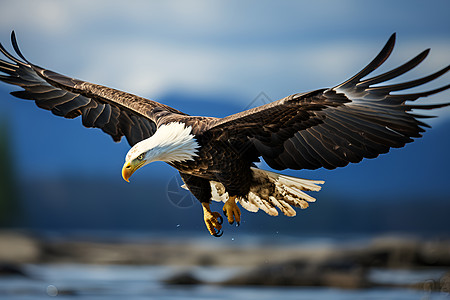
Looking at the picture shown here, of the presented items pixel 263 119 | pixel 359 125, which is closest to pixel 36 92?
pixel 263 119

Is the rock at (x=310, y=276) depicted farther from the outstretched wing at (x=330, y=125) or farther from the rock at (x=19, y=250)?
the outstretched wing at (x=330, y=125)

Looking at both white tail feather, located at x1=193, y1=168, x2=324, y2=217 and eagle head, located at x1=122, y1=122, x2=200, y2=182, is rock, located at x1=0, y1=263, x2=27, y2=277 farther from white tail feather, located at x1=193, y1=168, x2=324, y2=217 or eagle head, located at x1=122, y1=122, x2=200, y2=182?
eagle head, located at x1=122, y1=122, x2=200, y2=182

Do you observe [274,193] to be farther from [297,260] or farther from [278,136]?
[297,260]

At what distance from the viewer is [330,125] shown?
308 cm

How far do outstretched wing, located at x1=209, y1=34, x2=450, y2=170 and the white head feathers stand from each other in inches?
5.3

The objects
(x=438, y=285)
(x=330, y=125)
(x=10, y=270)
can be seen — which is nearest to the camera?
(x=330, y=125)

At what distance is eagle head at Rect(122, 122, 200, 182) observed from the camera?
2.93m

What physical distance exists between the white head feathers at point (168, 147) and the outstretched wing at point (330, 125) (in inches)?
5.3

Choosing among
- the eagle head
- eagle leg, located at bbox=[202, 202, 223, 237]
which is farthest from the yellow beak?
eagle leg, located at bbox=[202, 202, 223, 237]

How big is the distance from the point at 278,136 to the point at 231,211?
1.51 ft

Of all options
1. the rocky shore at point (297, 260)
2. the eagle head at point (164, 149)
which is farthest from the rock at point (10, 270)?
the eagle head at point (164, 149)

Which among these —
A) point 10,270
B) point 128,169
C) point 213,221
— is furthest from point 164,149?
point 10,270

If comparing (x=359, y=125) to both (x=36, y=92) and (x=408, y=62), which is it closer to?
(x=408, y=62)

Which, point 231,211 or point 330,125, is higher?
point 330,125
